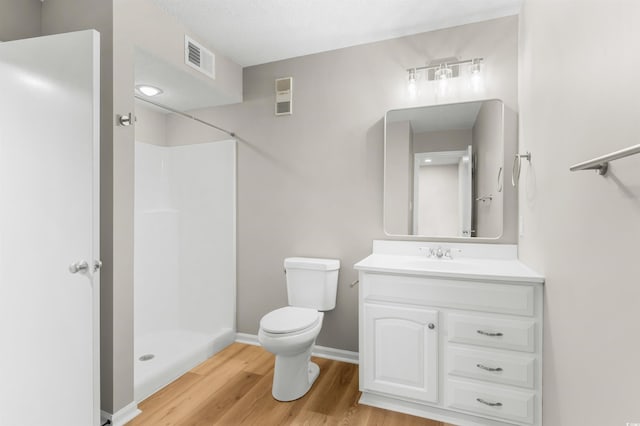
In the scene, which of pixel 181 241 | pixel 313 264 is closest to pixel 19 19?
pixel 181 241

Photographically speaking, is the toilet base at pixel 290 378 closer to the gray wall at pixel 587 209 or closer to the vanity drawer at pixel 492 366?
the vanity drawer at pixel 492 366

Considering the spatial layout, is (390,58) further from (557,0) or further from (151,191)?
(151,191)

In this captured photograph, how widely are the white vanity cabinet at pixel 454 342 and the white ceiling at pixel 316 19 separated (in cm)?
161

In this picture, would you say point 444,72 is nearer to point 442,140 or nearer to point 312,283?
point 442,140

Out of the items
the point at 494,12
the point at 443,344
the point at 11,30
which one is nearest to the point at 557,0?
the point at 494,12

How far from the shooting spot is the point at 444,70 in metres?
2.12

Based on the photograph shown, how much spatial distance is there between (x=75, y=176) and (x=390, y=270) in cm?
166

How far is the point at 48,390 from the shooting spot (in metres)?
1.46

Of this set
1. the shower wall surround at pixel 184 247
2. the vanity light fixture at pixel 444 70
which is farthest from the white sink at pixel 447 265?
the shower wall surround at pixel 184 247

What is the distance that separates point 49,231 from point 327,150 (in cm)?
177

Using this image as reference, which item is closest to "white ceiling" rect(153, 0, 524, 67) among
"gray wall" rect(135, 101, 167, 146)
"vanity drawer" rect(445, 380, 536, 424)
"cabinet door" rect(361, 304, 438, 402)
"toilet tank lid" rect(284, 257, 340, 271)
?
"gray wall" rect(135, 101, 167, 146)

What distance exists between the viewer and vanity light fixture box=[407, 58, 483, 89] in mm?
2070

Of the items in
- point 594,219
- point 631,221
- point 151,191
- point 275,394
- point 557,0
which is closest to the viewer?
point 631,221

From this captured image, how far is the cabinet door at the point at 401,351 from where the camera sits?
1696 mm
